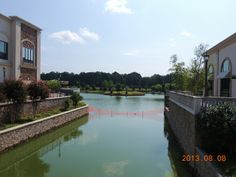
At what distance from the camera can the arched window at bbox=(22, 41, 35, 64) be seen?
88.4 ft

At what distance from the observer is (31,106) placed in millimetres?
20141

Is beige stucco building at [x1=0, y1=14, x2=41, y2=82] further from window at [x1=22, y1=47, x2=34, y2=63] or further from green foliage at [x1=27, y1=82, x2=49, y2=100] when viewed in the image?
green foliage at [x1=27, y1=82, x2=49, y2=100]

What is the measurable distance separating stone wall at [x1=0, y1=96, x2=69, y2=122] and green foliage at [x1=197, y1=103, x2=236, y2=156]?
12123 millimetres

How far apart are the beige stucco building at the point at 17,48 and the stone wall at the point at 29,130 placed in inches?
229

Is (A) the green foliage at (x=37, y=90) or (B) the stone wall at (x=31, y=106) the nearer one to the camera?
(B) the stone wall at (x=31, y=106)

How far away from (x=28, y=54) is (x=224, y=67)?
754 inches

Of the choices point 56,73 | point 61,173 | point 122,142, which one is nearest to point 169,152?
point 122,142

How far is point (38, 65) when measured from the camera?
30141mm

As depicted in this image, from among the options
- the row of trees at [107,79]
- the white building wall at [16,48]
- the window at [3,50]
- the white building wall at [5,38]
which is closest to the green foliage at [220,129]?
the white building wall at [5,38]

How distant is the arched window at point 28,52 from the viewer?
26.9 m

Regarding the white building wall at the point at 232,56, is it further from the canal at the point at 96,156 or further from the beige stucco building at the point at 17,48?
the beige stucco building at the point at 17,48

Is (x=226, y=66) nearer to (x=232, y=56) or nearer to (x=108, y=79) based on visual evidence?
(x=232, y=56)

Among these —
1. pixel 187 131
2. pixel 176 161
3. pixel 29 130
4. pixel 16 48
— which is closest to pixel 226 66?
pixel 187 131

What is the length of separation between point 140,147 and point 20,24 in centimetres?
1723
